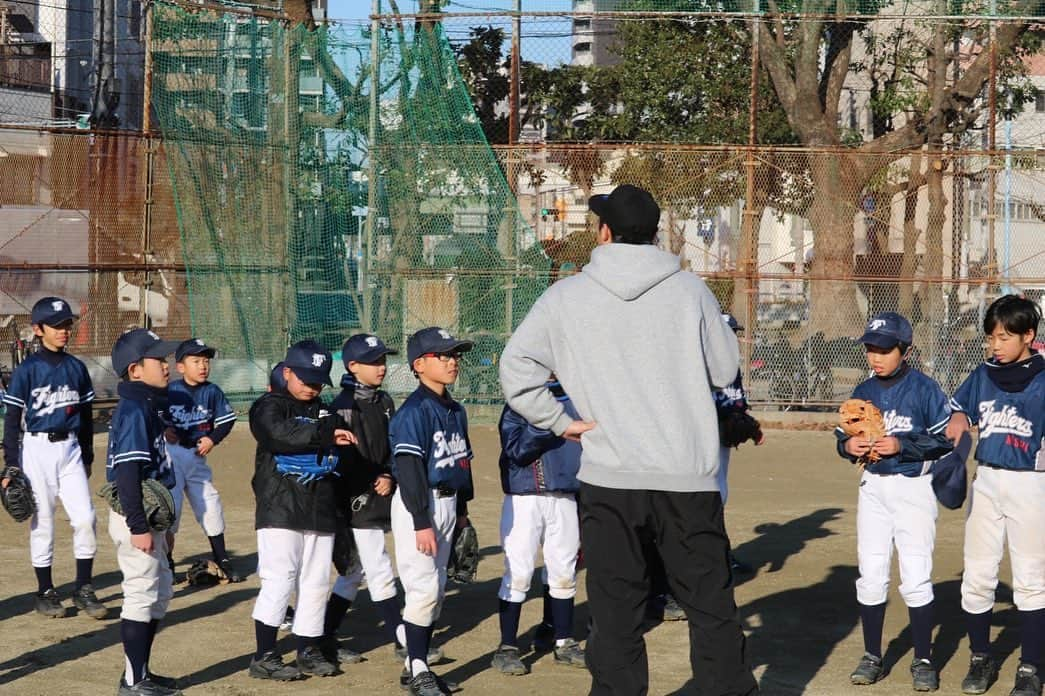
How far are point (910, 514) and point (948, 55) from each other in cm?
1403

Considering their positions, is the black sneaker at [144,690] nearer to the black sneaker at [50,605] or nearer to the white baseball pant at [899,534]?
the black sneaker at [50,605]

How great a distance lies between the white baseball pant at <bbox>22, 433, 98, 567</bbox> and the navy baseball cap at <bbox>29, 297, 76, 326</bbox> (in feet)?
2.17

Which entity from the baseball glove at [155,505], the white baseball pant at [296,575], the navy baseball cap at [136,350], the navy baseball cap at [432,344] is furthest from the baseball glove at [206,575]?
the navy baseball cap at [432,344]

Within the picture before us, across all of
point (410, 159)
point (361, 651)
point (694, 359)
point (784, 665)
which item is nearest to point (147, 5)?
point (410, 159)

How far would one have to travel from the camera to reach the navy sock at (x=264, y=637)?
6348mm

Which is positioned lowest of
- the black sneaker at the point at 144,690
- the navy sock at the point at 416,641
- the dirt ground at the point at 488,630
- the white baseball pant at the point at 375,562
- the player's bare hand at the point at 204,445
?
the dirt ground at the point at 488,630

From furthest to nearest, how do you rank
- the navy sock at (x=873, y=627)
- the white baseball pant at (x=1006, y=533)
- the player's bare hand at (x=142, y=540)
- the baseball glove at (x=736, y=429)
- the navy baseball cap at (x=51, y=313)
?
the baseball glove at (x=736, y=429)
the navy baseball cap at (x=51, y=313)
the navy sock at (x=873, y=627)
the white baseball pant at (x=1006, y=533)
the player's bare hand at (x=142, y=540)

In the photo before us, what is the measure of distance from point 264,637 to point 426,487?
115cm

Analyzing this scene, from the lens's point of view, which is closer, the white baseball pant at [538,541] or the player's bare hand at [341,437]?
the player's bare hand at [341,437]

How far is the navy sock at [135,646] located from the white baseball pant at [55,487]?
2.00m

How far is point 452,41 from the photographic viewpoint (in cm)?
1577

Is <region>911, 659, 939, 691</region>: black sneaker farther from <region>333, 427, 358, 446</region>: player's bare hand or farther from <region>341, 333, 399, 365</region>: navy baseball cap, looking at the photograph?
<region>341, 333, 399, 365</region>: navy baseball cap

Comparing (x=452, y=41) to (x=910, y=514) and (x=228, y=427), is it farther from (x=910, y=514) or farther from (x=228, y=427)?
(x=910, y=514)

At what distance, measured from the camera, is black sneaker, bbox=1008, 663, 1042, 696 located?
6.07 metres
